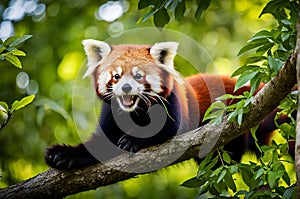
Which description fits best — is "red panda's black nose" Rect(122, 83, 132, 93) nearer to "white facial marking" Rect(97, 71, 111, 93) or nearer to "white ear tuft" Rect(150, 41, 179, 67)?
"white facial marking" Rect(97, 71, 111, 93)

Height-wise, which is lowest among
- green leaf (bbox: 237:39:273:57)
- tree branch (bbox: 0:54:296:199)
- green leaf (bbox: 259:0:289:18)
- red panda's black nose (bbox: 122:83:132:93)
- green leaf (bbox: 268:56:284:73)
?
tree branch (bbox: 0:54:296:199)

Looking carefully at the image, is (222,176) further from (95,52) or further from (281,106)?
(95,52)

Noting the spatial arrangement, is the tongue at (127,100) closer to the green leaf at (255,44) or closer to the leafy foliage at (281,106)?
the leafy foliage at (281,106)

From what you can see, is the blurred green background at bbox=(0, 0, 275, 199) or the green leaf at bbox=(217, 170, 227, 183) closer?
the green leaf at bbox=(217, 170, 227, 183)

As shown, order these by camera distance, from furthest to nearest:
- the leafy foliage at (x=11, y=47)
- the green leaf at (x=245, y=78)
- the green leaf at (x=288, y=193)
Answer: the leafy foliage at (x=11, y=47)
the green leaf at (x=245, y=78)
the green leaf at (x=288, y=193)

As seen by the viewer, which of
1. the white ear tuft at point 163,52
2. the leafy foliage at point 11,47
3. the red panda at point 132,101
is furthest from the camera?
the white ear tuft at point 163,52

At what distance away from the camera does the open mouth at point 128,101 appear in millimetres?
2537

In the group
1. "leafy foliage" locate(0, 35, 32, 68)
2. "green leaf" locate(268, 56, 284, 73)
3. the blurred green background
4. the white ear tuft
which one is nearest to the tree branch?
"green leaf" locate(268, 56, 284, 73)

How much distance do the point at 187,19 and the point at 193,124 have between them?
2.23m

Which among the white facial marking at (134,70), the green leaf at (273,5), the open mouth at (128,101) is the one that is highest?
the green leaf at (273,5)

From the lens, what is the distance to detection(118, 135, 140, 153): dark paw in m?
2.44

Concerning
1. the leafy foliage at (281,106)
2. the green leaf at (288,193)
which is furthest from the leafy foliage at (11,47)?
the green leaf at (288,193)

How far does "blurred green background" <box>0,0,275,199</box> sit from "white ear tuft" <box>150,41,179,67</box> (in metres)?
0.90

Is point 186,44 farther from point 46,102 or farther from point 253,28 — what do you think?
point 46,102
